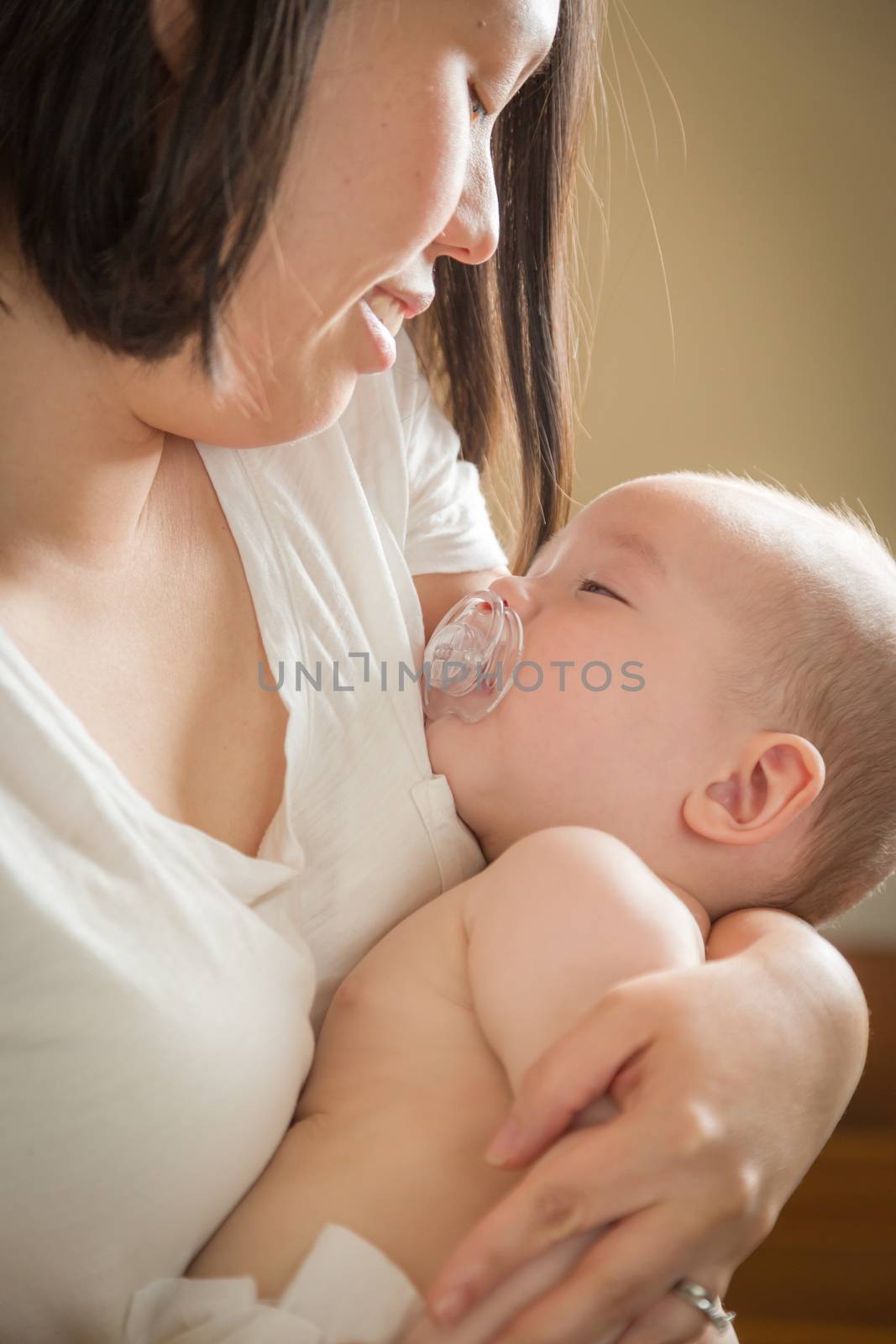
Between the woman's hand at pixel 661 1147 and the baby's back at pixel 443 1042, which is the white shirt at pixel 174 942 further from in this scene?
the woman's hand at pixel 661 1147

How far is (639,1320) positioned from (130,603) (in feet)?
1.84

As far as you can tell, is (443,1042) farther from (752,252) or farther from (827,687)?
(752,252)

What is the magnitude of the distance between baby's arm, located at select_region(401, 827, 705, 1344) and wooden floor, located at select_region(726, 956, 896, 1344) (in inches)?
43.9

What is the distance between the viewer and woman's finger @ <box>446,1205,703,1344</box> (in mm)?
660

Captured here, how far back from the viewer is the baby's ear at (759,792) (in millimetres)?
Result: 938

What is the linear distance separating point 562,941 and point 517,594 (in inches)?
13.9

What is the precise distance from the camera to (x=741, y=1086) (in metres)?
0.72

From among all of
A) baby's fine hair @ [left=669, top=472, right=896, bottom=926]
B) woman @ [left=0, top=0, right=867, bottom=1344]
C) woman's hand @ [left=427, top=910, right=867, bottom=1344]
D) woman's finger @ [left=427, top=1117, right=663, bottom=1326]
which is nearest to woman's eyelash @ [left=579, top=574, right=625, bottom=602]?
baby's fine hair @ [left=669, top=472, right=896, bottom=926]

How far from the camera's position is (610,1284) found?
2.17 feet

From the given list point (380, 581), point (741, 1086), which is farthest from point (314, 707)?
point (741, 1086)

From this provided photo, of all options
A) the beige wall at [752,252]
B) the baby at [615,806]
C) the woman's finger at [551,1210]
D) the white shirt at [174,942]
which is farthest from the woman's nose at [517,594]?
the beige wall at [752,252]

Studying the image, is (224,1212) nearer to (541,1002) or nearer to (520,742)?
(541,1002)

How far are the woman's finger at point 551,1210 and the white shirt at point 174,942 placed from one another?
11 cm

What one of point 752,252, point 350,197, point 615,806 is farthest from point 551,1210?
point 752,252
